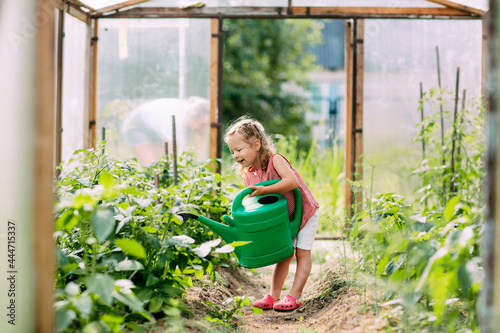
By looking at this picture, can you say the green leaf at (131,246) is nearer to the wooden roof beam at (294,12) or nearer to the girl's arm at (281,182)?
the girl's arm at (281,182)

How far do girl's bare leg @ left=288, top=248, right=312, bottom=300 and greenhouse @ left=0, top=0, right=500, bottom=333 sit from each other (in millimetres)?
10

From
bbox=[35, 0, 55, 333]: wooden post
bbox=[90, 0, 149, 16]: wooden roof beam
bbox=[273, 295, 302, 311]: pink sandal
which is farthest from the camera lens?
bbox=[90, 0, 149, 16]: wooden roof beam

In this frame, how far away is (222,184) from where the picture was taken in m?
4.28

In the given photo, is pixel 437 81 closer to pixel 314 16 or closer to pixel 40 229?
pixel 314 16

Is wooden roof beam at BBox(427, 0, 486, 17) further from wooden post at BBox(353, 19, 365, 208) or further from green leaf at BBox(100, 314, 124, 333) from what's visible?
green leaf at BBox(100, 314, 124, 333)

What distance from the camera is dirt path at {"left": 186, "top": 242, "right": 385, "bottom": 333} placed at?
2.04 metres

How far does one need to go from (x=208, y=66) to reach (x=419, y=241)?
338 centimetres

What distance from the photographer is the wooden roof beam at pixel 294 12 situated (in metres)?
4.76

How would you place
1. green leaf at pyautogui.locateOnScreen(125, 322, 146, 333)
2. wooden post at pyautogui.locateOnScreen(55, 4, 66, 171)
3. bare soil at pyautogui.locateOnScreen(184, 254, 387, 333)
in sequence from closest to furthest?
green leaf at pyautogui.locateOnScreen(125, 322, 146, 333) < bare soil at pyautogui.locateOnScreen(184, 254, 387, 333) < wooden post at pyautogui.locateOnScreen(55, 4, 66, 171)

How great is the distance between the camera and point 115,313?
5.62 ft

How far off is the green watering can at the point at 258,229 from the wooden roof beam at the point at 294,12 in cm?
266

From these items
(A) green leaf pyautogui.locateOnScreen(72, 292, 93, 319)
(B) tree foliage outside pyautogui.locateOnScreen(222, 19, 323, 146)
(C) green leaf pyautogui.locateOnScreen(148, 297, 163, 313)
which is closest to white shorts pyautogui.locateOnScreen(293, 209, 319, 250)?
(C) green leaf pyautogui.locateOnScreen(148, 297, 163, 313)

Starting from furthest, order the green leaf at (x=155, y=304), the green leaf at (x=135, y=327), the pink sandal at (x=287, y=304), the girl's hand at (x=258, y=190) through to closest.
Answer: the pink sandal at (x=287, y=304)
the girl's hand at (x=258, y=190)
the green leaf at (x=155, y=304)
the green leaf at (x=135, y=327)

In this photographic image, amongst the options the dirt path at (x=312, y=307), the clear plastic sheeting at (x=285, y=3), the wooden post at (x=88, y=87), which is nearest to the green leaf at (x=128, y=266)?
the dirt path at (x=312, y=307)
